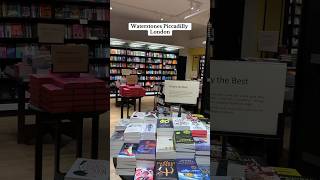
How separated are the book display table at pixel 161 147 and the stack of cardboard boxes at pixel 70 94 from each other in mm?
685

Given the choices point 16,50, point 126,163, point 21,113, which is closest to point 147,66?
point 126,163

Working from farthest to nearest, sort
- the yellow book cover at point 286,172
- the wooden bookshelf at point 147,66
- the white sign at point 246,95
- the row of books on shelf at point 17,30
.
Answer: the row of books on shelf at point 17,30
the wooden bookshelf at point 147,66
the yellow book cover at point 286,172
the white sign at point 246,95

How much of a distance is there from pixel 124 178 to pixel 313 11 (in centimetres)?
99

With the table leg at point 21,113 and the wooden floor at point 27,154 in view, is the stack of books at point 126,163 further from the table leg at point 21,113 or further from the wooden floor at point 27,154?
the table leg at point 21,113

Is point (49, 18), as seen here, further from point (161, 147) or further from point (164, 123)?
point (161, 147)

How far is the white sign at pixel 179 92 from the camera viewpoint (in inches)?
51.2

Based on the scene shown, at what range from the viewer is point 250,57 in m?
0.97

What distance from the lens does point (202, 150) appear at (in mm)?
1429

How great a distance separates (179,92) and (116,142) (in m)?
0.42

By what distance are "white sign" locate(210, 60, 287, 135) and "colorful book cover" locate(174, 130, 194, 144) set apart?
18.7 inches

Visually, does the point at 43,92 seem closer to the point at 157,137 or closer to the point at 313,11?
the point at 157,137

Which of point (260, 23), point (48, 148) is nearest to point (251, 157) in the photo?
point (260, 23)

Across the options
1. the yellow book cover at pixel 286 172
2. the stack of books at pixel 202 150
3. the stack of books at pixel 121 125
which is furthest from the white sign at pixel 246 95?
the stack of books at pixel 121 125

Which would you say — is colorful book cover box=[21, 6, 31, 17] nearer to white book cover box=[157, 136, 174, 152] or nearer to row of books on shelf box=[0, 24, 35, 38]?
row of books on shelf box=[0, 24, 35, 38]
